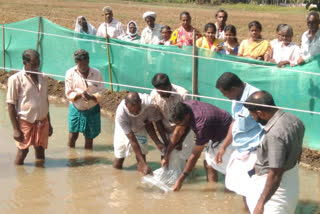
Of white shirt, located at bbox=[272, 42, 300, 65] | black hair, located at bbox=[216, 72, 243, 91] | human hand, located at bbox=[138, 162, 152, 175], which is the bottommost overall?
human hand, located at bbox=[138, 162, 152, 175]

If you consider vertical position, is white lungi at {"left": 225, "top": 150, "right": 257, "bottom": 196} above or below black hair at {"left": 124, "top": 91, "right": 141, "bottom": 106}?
below

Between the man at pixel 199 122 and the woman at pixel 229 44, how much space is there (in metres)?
2.41

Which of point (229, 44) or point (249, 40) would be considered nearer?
point (249, 40)

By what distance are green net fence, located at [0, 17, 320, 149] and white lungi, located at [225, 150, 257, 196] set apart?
149cm

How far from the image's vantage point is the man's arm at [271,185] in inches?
170

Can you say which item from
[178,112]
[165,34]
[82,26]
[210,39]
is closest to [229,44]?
[210,39]

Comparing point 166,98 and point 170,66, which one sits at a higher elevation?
point 170,66

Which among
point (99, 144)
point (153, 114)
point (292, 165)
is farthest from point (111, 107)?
point (292, 165)

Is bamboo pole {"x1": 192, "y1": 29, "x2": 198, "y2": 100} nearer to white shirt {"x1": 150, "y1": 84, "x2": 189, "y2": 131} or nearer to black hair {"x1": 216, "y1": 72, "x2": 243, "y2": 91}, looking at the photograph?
white shirt {"x1": 150, "y1": 84, "x2": 189, "y2": 131}

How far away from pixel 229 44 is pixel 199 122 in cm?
294

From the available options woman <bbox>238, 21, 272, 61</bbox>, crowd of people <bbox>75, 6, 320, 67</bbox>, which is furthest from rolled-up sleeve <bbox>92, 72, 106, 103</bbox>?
woman <bbox>238, 21, 272, 61</bbox>

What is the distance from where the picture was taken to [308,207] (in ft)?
20.0

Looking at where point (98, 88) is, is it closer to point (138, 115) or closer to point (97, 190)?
point (138, 115)

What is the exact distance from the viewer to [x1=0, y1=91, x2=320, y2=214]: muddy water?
603cm
